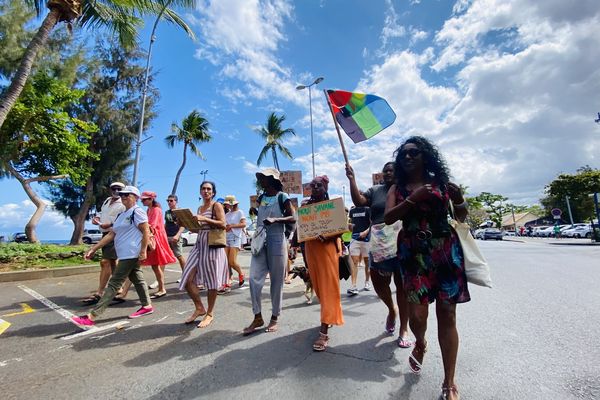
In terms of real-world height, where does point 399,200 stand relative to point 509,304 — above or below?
above

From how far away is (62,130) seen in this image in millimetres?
13312

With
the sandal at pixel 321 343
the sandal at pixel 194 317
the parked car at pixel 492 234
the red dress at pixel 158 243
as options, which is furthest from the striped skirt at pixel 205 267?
the parked car at pixel 492 234

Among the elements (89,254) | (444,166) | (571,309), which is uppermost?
(444,166)

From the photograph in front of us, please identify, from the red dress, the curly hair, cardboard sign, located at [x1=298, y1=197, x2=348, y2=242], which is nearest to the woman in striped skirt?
cardboard sign, located at [x1=298, y1=197, x2=348, y2=242]

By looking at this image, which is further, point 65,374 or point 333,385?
point 65,374

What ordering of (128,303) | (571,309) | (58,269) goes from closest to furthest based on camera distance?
(571,309)
(128,303)
(58,269)

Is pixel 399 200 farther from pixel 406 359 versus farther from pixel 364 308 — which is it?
pixel 364 308

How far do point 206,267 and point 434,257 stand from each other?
8.91 feet

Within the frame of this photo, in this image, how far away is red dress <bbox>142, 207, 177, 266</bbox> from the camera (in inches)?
210

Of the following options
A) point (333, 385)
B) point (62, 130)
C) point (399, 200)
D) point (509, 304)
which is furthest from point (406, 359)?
point (62, 130)

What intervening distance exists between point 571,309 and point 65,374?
5729 mm

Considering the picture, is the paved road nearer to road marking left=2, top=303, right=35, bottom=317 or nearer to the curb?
road marking left=2, top=303, right=35, bottom=317

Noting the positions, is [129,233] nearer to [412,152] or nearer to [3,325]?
[3,325]

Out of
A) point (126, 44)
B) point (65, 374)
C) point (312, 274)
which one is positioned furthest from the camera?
point (126, 44)
